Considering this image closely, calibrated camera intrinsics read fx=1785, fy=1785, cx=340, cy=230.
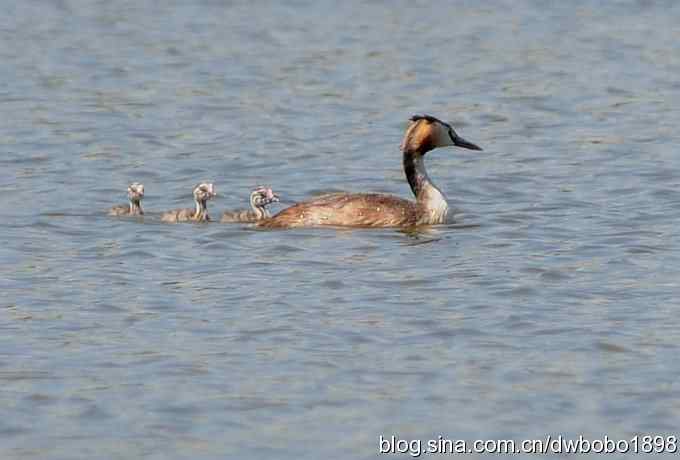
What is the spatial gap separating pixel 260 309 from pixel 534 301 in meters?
1.94

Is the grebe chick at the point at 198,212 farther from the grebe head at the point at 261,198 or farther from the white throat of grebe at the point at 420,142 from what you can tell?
the white throat of grebe at the point at 420,142

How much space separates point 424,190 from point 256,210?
1580mm

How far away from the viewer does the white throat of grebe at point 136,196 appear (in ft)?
54.0

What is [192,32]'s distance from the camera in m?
29.6

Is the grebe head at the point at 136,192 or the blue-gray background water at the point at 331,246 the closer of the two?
the blue-gray background water at the point at 331,246

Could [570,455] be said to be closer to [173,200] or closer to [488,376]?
[488,376]

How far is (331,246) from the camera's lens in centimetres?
1505

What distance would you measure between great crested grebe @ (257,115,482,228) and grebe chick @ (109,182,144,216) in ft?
3.92

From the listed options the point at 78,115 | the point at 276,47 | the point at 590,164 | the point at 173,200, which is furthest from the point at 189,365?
the point at 276,47

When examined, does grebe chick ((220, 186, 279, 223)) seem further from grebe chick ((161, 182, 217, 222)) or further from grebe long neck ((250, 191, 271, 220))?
grebe chick ((161, 182, 217, 222))

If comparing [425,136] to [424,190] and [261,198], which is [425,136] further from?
[261,198]

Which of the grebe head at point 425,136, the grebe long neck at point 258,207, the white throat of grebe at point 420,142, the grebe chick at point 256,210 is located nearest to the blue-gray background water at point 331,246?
the grebe chick at point 256,210

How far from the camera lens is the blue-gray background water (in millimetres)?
9906

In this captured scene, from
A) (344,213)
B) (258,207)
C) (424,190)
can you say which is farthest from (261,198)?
(424,190)
